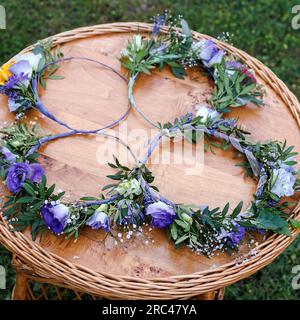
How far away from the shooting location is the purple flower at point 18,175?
143 centimetres

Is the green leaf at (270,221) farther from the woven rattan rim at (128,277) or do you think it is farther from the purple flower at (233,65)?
the purple flower at (233,65)

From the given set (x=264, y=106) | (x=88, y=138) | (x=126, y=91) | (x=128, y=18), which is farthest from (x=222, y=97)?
(x=128, y=18)

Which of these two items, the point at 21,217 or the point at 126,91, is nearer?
the point at 21,217

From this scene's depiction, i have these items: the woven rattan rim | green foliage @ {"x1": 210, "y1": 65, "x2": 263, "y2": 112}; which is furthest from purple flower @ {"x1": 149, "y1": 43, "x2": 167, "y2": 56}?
the woven rattan rim

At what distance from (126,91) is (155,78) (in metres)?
0.13

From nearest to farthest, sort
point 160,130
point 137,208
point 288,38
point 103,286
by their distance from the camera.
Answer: point 103,286 < point 137,208 < point 160,130 < point 288,38

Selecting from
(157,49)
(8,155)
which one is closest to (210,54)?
(157,49)

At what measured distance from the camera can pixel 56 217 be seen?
1384 mm

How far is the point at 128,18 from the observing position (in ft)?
9.30

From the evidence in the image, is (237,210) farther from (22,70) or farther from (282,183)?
(22,70)

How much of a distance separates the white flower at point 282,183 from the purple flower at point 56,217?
611mm

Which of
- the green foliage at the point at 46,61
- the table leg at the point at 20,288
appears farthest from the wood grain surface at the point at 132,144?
the table leg at the point at 20,288

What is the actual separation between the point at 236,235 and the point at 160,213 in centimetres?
22

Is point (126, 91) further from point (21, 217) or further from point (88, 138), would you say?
point (21, 217)
